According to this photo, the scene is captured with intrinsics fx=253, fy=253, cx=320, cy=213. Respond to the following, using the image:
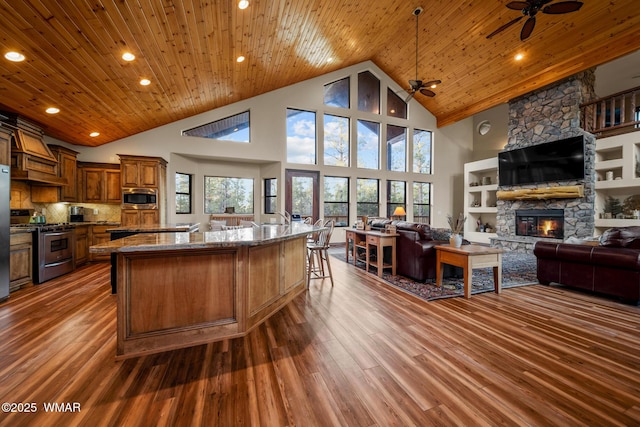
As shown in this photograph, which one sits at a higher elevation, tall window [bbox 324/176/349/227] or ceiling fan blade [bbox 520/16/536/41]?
ceiling fan blade [bbox 520/16/536/41]

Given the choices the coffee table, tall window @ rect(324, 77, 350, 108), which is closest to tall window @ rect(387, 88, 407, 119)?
tall window @ rect(324, 77, 350, 108)

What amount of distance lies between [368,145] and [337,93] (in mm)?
2039

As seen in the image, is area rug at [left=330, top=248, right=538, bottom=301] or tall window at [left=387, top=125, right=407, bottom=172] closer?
area rug at [left=330, top=248, right=538, bottom=301]

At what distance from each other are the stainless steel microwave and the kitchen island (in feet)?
12.8

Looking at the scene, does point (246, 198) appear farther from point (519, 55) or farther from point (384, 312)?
point (519, 55)

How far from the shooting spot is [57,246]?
167 inches

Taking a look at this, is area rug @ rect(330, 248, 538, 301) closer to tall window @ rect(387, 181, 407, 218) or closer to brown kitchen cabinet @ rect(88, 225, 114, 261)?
tall window @ rect(387, 181, 407, 218)

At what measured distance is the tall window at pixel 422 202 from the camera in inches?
386

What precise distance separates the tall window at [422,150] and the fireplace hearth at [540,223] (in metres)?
3.49

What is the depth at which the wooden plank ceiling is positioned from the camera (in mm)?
2746

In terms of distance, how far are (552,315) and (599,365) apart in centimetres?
105

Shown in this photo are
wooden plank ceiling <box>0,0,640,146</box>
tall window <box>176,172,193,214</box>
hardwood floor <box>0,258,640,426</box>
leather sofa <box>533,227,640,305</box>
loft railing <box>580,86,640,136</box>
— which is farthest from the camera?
tall window <box>176,172,193,214</box>

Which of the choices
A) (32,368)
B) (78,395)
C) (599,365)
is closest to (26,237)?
(32,368)

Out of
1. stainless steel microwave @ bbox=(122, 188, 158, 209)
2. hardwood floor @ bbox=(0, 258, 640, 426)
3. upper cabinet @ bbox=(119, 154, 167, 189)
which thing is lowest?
hardwood floor @ bbox=(0, 258, 640, 426)
